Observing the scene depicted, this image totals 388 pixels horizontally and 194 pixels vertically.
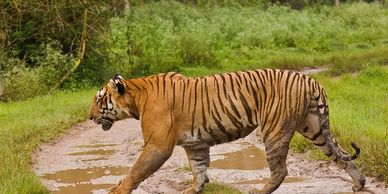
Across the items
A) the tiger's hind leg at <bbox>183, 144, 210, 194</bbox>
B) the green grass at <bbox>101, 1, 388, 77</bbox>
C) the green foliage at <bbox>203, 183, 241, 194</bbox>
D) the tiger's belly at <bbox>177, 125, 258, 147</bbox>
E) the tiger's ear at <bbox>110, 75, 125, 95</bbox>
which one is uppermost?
the tiger's ear at <bbox>110, 75, 125, 95</bbox>

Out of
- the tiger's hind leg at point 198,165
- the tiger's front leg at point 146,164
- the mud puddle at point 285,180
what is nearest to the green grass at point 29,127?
the tiger's front leg at point 146,164

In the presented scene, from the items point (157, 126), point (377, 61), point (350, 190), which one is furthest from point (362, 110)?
point (377, 61)

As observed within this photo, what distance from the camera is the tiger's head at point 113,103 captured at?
7.79 m

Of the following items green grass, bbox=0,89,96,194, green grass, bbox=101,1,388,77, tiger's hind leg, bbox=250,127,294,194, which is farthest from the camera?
green grass, bbox=101,1,388,77

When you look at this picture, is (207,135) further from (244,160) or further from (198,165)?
(244,160)

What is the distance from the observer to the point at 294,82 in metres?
7.38

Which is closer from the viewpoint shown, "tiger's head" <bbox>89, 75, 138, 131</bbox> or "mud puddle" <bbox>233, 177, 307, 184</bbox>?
"tiger's head" <bbox>89, 75, 138, 131</bbox>

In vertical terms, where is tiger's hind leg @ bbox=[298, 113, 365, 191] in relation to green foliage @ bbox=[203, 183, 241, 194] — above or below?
above

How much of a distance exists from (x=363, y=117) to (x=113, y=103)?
17.4 ft

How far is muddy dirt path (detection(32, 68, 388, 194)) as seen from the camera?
8297mm

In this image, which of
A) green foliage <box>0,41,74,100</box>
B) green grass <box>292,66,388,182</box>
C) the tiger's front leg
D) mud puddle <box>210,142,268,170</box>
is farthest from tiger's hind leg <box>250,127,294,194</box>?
green foliage <box>0,41,74,100</box>

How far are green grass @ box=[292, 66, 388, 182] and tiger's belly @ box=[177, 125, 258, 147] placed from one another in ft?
5.20

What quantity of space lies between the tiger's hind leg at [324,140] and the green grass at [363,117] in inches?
17.7

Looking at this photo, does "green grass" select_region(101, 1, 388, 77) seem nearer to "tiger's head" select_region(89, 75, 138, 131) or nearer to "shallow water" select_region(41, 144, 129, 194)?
"shallow water" select_region(41, 144, 129, 194)
